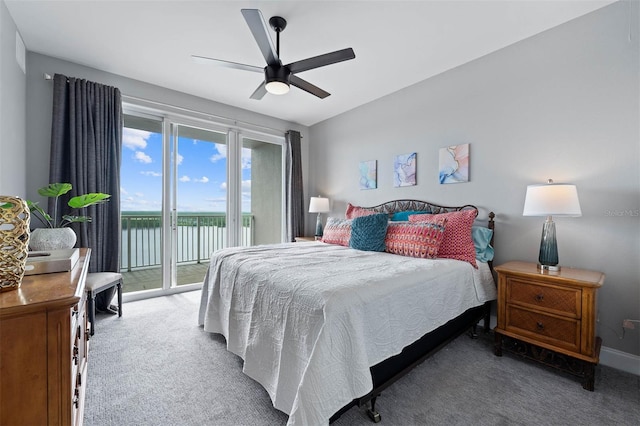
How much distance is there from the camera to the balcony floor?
3629 mm

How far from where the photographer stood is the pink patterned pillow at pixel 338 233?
3.16m

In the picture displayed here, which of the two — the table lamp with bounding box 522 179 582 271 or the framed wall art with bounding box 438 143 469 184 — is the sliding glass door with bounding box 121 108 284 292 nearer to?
the framed wall art with bounding box 438 143 469 184

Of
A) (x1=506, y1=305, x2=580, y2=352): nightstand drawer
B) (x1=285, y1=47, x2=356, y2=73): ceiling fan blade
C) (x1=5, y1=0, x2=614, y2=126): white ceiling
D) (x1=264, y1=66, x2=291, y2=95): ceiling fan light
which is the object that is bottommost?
(x1=506, y1=305, x2=580, y2=352): nightstand drawer

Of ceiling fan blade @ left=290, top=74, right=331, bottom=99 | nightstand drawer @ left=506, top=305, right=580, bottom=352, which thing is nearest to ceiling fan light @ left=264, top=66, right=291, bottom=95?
ceiling fan blade @ left=290, top=74, right=331, bottom=99

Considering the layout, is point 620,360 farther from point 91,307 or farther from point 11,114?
point 11,114

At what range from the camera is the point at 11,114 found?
7.54 feet

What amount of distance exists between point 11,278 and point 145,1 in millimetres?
2225

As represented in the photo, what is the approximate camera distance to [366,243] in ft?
9.16

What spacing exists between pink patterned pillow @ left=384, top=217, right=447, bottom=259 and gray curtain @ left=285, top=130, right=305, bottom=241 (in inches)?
92.0

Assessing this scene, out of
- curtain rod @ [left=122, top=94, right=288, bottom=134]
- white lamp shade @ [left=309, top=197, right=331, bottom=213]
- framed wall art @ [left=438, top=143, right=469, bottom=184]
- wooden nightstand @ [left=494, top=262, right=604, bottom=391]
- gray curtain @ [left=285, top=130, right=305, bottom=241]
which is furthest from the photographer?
gray curtain @ [left=285, top=130, right=305, bottom=241]

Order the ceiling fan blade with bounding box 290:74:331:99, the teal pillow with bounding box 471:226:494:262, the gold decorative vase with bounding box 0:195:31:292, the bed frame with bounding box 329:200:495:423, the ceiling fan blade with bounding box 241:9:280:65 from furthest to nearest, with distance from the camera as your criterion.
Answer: the teal pillow with bounding box 471:226:494:262 < the ceiling fan blade with bounding box 290:74:331:99 < the ceiling fan blade with bounding box 241:9:280:65 < the bed frame with bounding box 329:200:495:423 < the gold decorative vase with bounding box 0:195:31:292

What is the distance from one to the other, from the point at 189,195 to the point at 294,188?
1.72 m

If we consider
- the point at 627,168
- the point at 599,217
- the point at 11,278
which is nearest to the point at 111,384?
the point at 11,278

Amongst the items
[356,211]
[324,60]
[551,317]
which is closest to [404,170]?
[356,211]
